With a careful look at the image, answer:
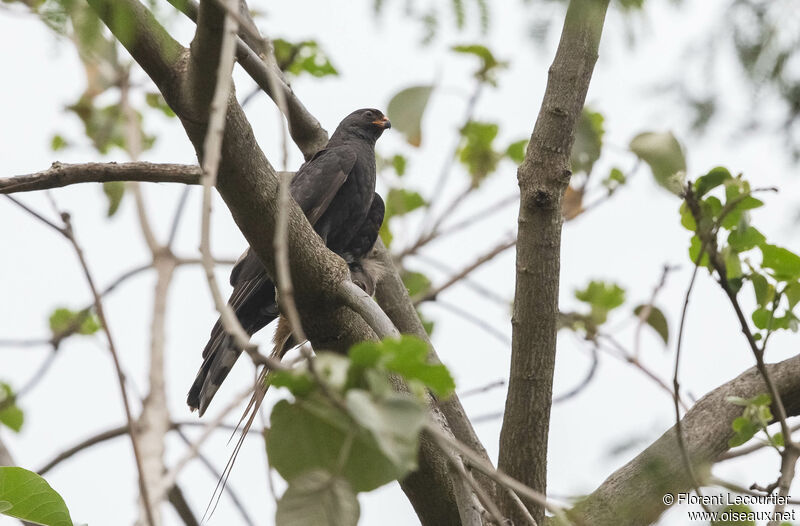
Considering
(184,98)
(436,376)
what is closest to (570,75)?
(184,98)

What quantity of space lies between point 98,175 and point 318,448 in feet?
4.87

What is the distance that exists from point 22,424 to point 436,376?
4037 millimetres

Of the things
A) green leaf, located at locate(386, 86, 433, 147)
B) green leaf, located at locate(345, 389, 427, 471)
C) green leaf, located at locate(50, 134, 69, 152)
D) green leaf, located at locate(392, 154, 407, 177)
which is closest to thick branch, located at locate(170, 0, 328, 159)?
green leaf, located at locate(386, 86, 433, 147)

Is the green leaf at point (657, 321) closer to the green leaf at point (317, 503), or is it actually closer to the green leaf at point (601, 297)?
the green leaf at point (601, 297)

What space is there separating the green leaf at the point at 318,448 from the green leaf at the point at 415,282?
3404mm

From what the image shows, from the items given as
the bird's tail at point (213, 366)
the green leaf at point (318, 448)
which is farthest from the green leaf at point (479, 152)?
the green leaf at point (318, 448)

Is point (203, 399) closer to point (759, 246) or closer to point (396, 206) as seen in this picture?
point (396, 206)

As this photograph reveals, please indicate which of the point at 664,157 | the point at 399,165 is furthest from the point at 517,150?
the point at 664,157

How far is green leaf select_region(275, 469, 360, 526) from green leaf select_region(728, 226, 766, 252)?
133cm

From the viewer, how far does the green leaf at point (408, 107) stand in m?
3.46

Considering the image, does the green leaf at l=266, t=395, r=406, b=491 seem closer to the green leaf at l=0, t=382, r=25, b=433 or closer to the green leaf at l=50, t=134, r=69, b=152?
the green leaf at l=0, t=382, r=25, b=433

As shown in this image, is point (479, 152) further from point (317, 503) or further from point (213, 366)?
point (317, 503)

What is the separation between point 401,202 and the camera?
512cm

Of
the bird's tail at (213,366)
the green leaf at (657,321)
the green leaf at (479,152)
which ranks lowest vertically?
the green leaf at (657,321)
